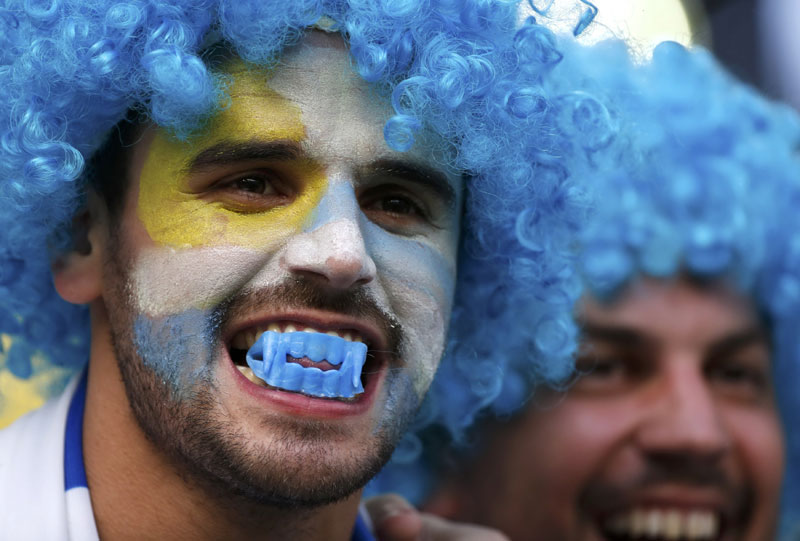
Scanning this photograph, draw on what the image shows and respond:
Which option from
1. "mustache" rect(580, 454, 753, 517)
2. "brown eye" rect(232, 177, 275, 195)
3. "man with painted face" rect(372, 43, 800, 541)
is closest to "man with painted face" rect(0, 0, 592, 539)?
"brown eye" rect(232, 177, 275, 195)

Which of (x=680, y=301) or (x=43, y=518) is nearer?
(x=43, y=518)

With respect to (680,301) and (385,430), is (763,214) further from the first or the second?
(385,430)

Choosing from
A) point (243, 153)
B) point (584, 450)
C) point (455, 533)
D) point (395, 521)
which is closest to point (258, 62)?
point (243, 153)

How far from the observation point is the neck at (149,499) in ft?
8.61

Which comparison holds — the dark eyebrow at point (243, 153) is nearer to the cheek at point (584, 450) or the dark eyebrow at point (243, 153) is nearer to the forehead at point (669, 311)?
the forehead at point (669, 311)

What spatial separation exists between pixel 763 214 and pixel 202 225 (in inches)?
92.3

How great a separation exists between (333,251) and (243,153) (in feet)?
1.14

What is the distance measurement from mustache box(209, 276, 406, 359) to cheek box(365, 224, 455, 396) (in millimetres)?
114

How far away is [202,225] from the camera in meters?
2.54

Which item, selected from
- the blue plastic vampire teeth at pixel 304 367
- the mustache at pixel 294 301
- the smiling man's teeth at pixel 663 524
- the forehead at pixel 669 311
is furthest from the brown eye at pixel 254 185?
the smiling man's teeth at pixel 663 524

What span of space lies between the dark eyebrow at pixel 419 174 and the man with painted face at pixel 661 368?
0.73 m

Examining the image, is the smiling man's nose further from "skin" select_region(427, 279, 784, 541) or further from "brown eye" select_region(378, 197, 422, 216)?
"skin" select_region(427, 279, 784, 541)

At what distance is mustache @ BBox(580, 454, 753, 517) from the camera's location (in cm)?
357

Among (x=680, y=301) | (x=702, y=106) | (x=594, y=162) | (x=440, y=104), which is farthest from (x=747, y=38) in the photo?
(x=440, y=104)
